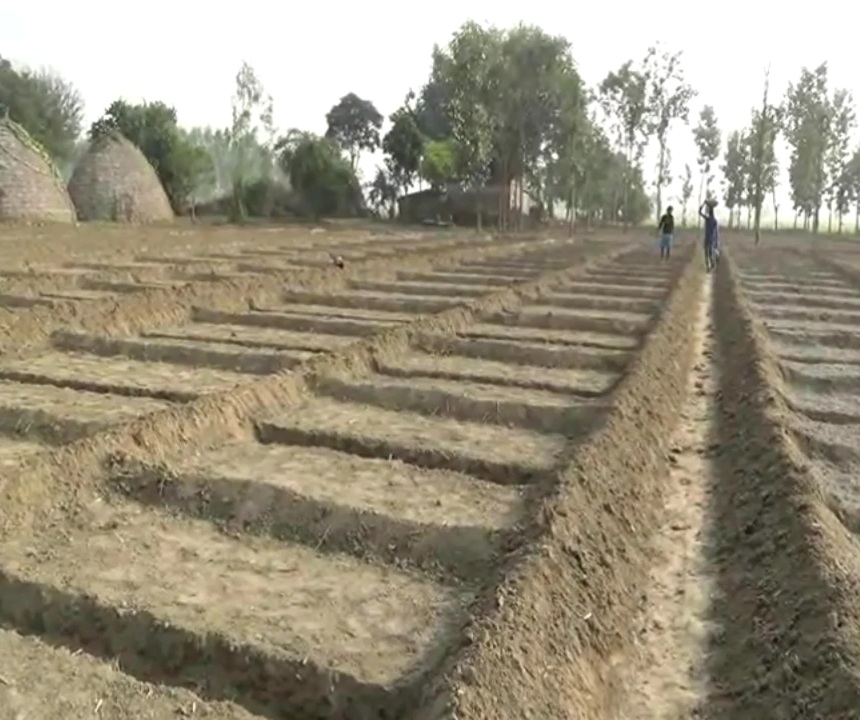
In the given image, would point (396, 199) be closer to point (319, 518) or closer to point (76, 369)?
point (76, 369)

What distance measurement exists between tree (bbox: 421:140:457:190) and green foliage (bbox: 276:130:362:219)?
3.86 m

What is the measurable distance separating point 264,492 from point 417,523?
3.27 feet

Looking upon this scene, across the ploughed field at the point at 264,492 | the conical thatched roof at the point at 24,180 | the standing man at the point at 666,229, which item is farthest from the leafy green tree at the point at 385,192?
the ploughed field at the point at 264,492

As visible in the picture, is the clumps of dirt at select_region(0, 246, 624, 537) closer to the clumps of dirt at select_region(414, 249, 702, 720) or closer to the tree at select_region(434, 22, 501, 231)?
the clumps of dirt at select_region(414, 249, 702, 720)

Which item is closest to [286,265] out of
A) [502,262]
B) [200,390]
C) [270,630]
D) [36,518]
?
[502,262]

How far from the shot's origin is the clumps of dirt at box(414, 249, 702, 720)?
12.6 ft

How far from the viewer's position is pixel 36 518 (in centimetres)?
551

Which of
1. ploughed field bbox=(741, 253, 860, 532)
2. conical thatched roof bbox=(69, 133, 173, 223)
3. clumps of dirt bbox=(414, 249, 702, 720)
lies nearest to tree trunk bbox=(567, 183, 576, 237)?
conical thatched roof bbox=(69, 133, 173, 223)

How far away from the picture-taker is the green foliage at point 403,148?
5128 cm

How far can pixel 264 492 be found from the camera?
231 inches

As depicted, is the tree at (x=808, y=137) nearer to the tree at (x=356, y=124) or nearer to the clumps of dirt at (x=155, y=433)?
the tree at (x=356, y=124)

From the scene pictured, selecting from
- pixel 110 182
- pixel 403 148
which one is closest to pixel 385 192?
pixel 403 148

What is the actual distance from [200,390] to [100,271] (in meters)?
8.89

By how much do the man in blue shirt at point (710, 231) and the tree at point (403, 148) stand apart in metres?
28.3
